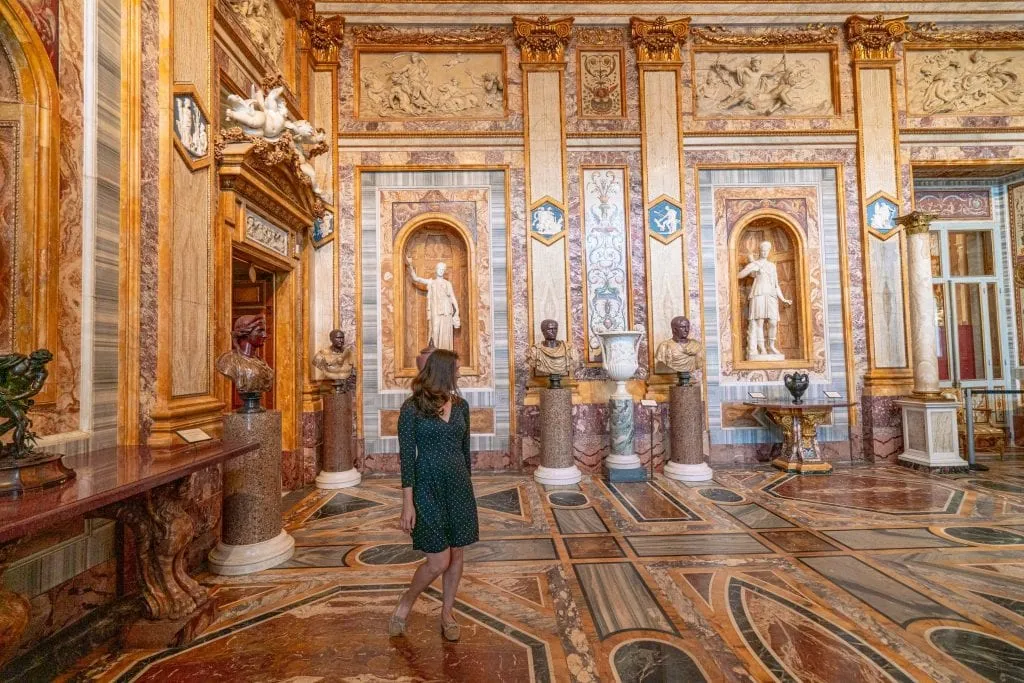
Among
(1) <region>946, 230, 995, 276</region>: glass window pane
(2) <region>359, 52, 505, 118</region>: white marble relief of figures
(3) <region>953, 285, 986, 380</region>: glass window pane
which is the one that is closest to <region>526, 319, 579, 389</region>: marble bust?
(2) <region>359, 52, 505, 118</region>: white marble relief of figures

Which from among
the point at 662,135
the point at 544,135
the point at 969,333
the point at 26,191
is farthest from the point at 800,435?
the point at 26,191

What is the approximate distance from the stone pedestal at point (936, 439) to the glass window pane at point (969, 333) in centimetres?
227

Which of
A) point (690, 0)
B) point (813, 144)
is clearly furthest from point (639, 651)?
point (690, 0)

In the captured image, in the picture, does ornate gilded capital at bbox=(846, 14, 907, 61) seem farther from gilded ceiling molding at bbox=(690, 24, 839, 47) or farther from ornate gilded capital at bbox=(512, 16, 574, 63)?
ornate gilded capital at bbox=(512, 16, 574, 63)

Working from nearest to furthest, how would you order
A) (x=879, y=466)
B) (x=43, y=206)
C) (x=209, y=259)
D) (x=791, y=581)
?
(x=43, y=206) < (x=791, y=581) < (x=209, y=259) < (x=879, y=466)

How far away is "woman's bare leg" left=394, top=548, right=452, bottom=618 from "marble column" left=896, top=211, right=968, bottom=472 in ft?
22.0

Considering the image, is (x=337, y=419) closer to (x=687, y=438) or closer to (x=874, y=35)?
(x=687, y=438)

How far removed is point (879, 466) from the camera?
638 cm

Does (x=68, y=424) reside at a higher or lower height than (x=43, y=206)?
lower

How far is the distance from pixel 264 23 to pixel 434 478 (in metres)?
5.92

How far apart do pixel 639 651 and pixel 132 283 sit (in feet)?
12.6

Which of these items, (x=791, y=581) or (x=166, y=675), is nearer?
(x=166, y=675)

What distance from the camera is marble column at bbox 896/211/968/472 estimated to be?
6.09 metres

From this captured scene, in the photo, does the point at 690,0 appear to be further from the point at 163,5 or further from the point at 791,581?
the point at 791,581
